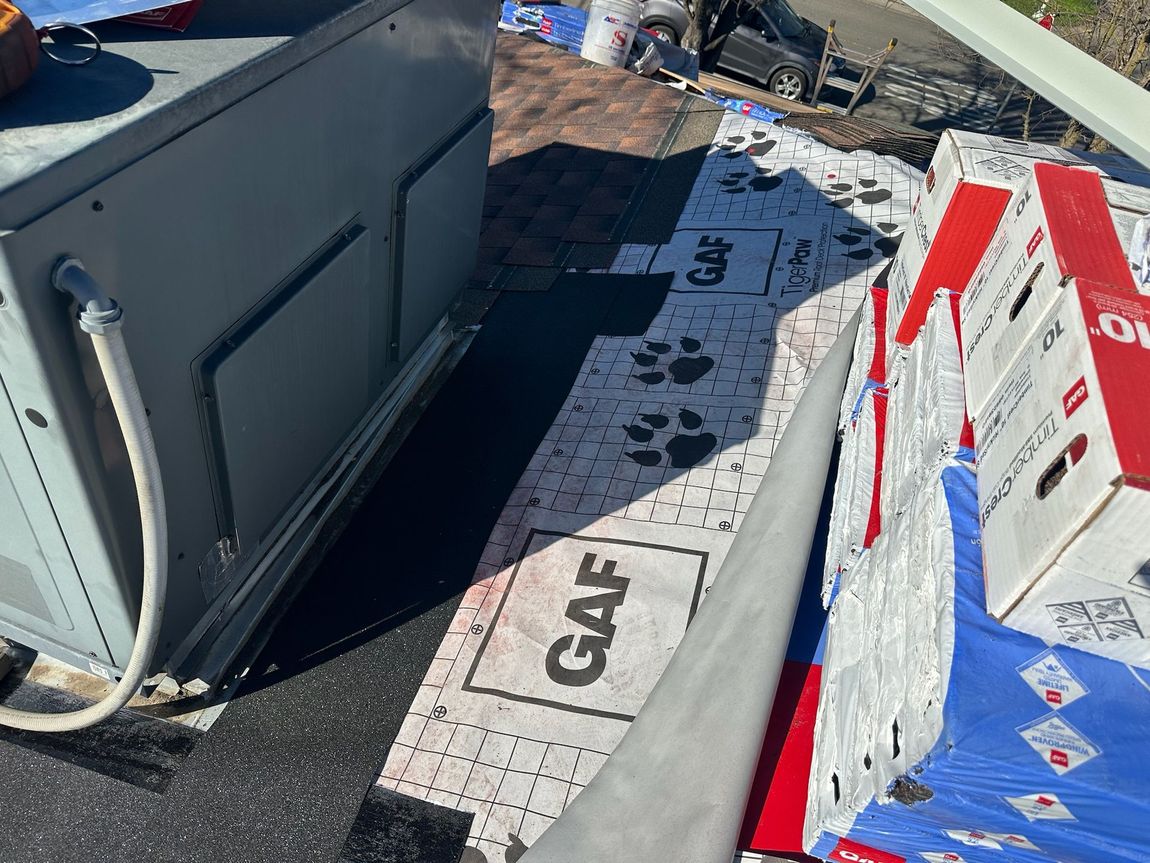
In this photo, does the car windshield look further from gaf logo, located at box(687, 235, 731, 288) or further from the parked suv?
gaf logo, located at box(687, 235, 731, 288)

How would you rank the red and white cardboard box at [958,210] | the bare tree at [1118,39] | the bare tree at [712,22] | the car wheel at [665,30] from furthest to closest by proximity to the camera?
the car wheel at [665,30] < the bare tree at [712,22] < the bare tree at [1118,39] < the red and white cardboard box at [958,210]

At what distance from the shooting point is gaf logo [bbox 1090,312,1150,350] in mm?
1735

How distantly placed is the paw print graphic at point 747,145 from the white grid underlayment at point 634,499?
0.44 meters

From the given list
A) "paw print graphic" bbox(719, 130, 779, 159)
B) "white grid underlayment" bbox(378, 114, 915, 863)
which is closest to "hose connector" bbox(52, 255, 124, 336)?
"white grid underlayment" bbox(378, 114, 915, 863)

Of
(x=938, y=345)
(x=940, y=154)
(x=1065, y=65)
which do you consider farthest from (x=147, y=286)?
(x=940, y=154)

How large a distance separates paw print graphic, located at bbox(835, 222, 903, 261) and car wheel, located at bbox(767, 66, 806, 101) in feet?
25.6

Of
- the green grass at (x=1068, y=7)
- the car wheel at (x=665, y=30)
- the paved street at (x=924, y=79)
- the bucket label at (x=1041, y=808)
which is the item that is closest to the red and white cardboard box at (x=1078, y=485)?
the bucket label at (x=1041, y=808)

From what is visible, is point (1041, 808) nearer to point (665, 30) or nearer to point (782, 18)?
point (665, 30)

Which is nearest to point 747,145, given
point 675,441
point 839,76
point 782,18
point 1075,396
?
point 675,441

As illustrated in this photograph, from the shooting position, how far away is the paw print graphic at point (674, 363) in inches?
154

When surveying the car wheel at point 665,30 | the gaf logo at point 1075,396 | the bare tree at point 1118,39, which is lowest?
the car wheel at point 665,30

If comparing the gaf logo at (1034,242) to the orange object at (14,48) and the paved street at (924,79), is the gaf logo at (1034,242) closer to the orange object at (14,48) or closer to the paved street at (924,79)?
the orange object at (14,48)

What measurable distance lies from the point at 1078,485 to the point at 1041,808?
1.92ft

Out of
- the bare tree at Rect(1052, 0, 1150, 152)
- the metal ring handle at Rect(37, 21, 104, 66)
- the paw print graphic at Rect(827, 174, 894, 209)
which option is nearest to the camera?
the metal ring handle at Rect(37, 21, 104, 66)
